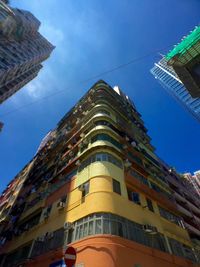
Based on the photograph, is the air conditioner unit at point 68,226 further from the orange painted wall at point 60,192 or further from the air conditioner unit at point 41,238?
the orange painted wall at point 60,192

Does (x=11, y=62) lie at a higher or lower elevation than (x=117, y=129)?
higher

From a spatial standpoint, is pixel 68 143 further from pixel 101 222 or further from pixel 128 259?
pixel 128 259

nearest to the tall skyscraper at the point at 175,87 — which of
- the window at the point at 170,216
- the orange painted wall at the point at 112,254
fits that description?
the window at the point at 170,216

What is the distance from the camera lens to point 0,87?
56656mm

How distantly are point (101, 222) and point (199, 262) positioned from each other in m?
10.5

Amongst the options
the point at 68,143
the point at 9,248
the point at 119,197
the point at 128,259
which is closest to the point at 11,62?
the point at 68,143

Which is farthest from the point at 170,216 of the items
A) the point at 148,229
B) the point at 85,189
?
the point at 85,189

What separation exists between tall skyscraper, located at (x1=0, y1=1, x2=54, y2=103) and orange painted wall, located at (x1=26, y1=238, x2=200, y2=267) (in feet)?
165

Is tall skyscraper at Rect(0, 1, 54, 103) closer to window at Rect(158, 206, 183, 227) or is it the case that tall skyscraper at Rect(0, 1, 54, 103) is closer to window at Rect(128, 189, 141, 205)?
window at Rect(128, 189, 141, 205)

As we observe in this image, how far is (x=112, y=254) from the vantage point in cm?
1003

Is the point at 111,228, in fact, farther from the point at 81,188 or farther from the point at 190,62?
the point at 190,62

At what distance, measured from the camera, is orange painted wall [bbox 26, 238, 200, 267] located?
985 cm

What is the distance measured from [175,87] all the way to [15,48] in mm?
50991

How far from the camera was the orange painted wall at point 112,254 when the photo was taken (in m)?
9.85
